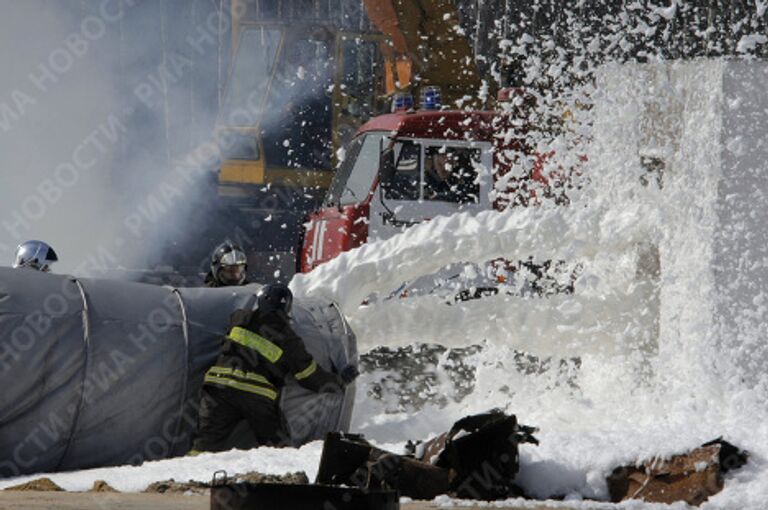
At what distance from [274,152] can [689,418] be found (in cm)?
1358

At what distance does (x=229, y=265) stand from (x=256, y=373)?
2.40 m

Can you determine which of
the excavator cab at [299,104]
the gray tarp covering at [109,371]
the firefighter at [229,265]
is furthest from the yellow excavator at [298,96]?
the gray tarp covering at [109,371]

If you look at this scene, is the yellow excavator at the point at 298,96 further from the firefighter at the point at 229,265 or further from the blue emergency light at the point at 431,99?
the firefighter at the point at 229,265

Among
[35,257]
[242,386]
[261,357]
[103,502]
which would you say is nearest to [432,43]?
[35,257]

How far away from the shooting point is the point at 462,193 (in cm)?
1339

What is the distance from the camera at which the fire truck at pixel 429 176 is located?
13.3 meters

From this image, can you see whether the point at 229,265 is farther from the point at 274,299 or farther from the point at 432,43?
the point at 432,43

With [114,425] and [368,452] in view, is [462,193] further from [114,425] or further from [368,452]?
[368,452]

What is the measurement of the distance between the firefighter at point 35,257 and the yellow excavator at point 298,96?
23.0 ft

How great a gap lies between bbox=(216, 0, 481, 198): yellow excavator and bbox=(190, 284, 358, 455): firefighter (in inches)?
356

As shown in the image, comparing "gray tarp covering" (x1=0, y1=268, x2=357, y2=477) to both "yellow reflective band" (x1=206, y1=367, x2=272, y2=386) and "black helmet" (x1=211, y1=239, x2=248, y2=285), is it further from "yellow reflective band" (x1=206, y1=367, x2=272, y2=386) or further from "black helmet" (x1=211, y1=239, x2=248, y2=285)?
"black helmet" (x1=211, y1=239, x2=248, y2=285)

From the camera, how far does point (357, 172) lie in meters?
14.1

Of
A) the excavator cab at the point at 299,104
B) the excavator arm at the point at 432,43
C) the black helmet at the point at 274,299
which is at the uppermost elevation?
the excavator arm at the point at 432,43

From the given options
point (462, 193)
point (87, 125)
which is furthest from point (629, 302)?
point (87, 125)
